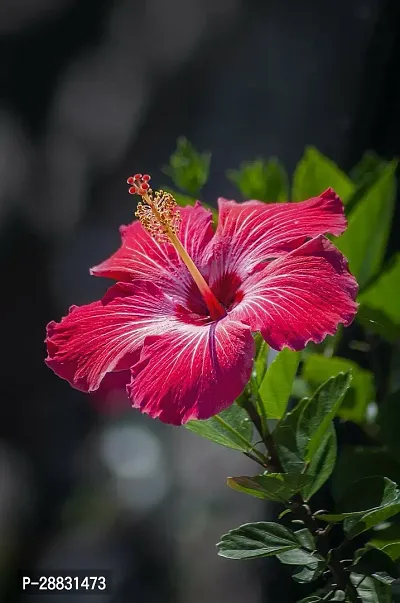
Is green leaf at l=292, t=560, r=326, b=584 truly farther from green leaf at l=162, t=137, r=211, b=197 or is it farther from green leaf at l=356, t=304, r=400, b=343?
green leaf at l=162, t=137, r=211, b=197

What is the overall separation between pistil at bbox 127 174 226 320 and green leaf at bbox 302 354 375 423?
0.16m

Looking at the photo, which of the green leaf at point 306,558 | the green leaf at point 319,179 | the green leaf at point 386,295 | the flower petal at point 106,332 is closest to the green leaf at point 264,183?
the green leaf at point 319,179

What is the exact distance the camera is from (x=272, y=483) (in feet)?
1.32

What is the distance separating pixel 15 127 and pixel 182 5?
44cm

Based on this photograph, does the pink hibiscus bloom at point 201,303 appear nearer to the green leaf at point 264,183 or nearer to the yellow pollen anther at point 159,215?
the yellow pollen anther at point 159,215

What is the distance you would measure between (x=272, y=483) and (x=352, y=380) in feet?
0.73

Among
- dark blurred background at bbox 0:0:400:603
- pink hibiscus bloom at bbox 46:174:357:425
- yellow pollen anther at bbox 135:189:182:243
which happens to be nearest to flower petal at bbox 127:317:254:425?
pink hibiscus bloom at bbox 46:174:357:425

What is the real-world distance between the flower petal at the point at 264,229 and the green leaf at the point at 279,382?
0.07m

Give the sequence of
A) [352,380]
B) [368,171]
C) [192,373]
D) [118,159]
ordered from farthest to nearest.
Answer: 1. [118,159]
2. [368,171]
3. [352,380]
4. [192,373]

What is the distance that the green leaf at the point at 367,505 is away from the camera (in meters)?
0.41

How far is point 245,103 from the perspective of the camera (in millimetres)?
1359

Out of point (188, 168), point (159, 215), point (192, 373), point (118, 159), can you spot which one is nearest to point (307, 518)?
point (192, 373)

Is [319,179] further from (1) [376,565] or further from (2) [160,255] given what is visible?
(1) [376,565]

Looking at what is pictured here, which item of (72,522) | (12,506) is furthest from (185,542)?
(12,506)
